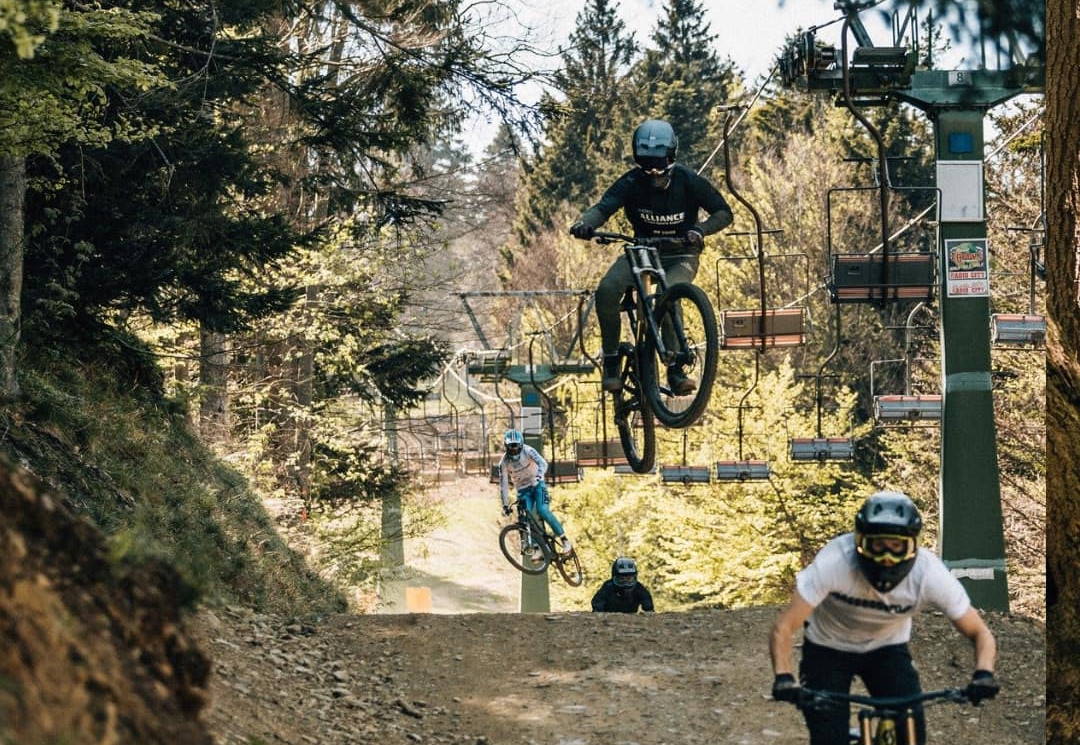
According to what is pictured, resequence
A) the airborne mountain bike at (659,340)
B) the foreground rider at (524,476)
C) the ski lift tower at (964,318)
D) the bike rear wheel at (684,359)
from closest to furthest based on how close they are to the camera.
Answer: the bike rear wheel at (684,359) < the airborne mountain bike at (659,340) < the ski lift tower at (964,318) < the foreground rider at (524,476)

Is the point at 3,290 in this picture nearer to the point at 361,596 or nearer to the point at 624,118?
the point at 361,596

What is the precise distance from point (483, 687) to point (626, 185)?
410cm

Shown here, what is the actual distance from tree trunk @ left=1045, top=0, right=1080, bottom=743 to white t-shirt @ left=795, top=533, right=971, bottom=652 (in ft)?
8.86

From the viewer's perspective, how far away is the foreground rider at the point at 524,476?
1717 centimetres

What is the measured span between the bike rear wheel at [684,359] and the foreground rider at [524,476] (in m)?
6.49

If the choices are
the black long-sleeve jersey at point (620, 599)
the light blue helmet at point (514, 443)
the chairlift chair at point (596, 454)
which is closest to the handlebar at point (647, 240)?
the black long-sleeve jersey at point (620, 599)

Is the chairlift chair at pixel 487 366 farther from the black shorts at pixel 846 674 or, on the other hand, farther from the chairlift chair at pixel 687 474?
the black shorts at pixel 846 674

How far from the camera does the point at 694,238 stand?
10.2 metres

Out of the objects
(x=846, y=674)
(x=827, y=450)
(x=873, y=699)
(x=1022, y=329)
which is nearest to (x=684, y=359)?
(x=846, y=674)

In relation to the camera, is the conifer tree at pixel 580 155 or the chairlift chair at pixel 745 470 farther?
the conifer tree at pixel 580 155

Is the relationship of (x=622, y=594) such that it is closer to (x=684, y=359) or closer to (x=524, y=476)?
(x=524, y=476)

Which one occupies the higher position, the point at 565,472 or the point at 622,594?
the point at 565,472

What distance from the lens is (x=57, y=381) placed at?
46.3 feet

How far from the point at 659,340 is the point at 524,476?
27.6 feet
